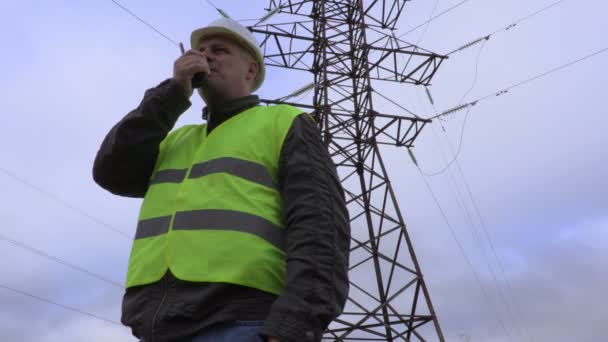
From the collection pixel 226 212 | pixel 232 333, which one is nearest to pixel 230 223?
pixel 226 212

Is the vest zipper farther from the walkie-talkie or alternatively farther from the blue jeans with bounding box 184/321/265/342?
the walkie-talkie

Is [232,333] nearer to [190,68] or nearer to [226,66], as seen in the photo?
[190,68]

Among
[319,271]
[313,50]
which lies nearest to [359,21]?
[313,50]

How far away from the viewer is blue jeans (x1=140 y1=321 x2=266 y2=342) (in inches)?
49.2

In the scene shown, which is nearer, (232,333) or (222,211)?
(232,333)

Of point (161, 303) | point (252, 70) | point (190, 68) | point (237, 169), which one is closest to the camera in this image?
point (161, 303)

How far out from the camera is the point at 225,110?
71.2 inches

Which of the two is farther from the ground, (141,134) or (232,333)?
(141,134)

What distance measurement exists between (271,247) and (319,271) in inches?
6.9

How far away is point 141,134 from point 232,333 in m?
0.79

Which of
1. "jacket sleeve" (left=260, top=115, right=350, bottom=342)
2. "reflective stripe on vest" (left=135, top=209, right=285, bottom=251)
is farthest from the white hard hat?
"reflective stripe on vest" (left=135, top=209, right=285, bottom=251)

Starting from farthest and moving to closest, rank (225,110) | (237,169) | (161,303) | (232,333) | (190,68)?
(225,110) → (190,68) → (237,169) → (161,303) → (232,333)

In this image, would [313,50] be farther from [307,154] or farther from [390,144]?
[307,154]

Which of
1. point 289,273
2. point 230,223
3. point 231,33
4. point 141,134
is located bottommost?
point 289,273
